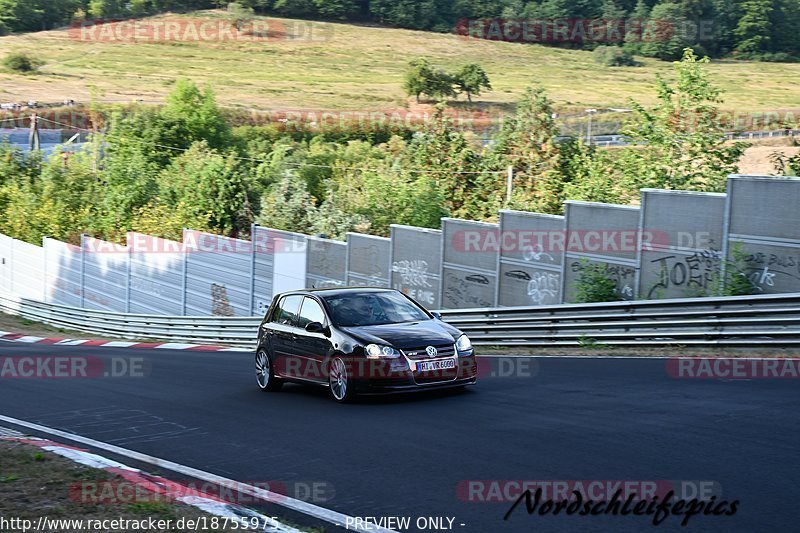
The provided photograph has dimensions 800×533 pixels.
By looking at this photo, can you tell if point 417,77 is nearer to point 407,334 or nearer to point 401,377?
point 407,334

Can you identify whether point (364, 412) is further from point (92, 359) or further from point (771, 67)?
point (771, 67)

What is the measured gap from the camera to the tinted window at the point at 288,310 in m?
14.5

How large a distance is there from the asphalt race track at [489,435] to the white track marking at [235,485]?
145mm

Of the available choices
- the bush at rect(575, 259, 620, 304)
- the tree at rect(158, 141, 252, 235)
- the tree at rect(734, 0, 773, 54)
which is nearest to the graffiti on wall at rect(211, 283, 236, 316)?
the tree at rect(158, 141, 252, 235)

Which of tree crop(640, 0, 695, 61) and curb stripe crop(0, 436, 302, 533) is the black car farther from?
tree crop(640, 0, 695, 61)

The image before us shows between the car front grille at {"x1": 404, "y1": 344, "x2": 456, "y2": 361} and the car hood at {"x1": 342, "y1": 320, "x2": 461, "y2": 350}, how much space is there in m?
0.05

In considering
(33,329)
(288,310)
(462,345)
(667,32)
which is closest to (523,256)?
(288,310)

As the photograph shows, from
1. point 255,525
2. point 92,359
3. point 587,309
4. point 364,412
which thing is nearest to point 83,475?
point 255,525

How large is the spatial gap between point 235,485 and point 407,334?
15.6ft

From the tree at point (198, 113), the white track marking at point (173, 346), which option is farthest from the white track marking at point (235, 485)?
the tree at point (198, 113)

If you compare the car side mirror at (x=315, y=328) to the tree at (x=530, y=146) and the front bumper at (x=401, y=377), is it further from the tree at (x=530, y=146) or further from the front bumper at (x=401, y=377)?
the tree at (x=530, y=146)

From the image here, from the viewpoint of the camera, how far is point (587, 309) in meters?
18.2

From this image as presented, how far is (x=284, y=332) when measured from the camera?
47.8 ft

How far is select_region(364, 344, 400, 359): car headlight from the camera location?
1233 centimetres
